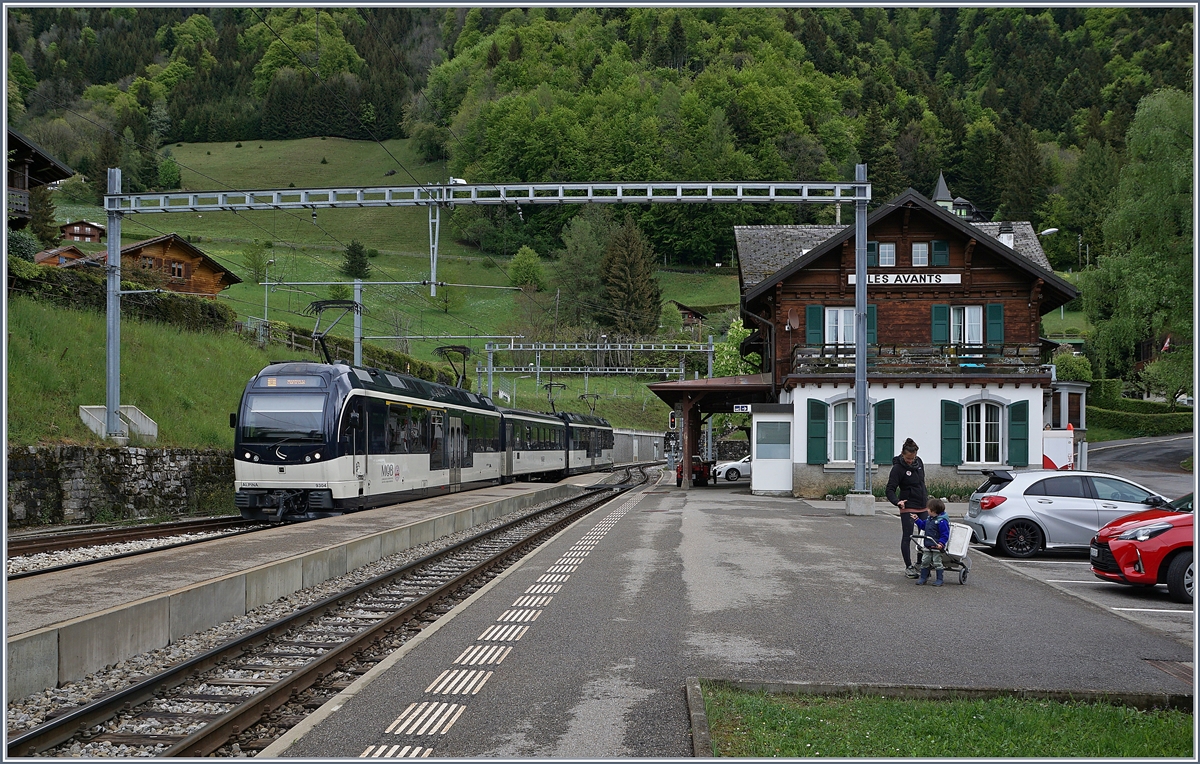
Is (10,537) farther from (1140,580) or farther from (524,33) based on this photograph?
(524,33)

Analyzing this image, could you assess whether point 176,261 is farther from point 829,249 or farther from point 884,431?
point 884,431

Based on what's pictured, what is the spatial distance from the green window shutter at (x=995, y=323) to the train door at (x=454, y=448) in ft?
57.3

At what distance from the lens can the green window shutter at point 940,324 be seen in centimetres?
3256

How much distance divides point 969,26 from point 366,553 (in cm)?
15009

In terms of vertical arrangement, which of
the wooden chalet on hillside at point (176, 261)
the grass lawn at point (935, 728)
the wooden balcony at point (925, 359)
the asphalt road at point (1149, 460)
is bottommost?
the asphalt road at point (1149, 460)

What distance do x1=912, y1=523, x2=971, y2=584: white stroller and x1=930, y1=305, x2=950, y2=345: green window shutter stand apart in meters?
22.0

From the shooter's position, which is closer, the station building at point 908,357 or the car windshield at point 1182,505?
the car windshield at point 1182,505

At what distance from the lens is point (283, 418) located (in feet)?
62.6

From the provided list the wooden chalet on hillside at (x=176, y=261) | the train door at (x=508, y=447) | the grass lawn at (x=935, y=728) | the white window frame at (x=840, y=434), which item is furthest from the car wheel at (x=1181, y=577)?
the wooden chalet on hillside at (x=176, y=261)

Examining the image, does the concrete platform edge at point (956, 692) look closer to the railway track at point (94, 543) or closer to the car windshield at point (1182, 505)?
the car windshield at point (1182, 505)

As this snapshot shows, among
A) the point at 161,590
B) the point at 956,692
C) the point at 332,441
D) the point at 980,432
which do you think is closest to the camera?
the point at 956,692

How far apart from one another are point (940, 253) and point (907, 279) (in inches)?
54.2

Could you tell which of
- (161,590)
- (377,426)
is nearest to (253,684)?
(161,590)

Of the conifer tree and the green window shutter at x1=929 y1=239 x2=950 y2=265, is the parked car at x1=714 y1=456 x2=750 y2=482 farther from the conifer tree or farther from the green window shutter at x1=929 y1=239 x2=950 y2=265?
the conifer tree
